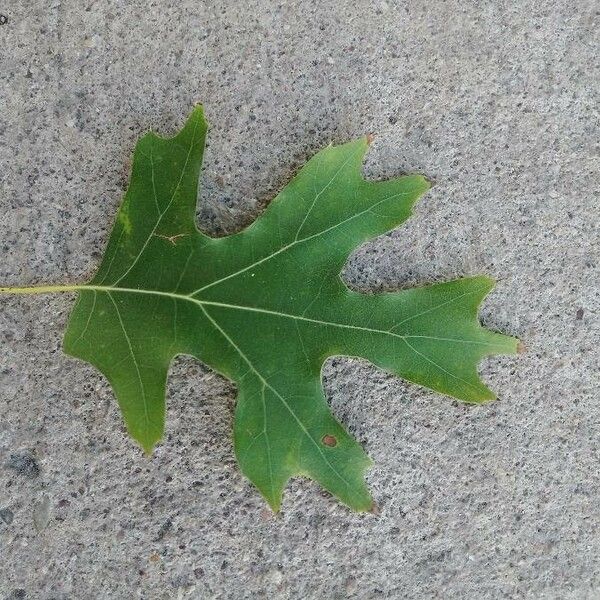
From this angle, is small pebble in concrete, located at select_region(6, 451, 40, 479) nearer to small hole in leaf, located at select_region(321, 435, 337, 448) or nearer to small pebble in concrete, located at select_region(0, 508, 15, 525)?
small pebble in concrete, located at select_region(0, 508, 15, 525)

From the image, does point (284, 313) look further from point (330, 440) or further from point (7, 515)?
point (7, 515)

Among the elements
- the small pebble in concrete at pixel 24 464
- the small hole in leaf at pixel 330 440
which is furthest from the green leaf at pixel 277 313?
the small pebble in concrete at pixel 24 464

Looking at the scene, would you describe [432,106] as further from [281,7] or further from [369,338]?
[369,338]

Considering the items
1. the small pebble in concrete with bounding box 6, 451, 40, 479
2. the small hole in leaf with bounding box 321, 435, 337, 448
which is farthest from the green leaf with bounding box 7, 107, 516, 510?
the small pebble in concrete with bounding box 6, 451, 40, 479

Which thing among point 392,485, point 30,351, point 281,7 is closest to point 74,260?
point 30,351

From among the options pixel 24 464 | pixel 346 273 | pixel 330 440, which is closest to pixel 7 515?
pixel 24 464
